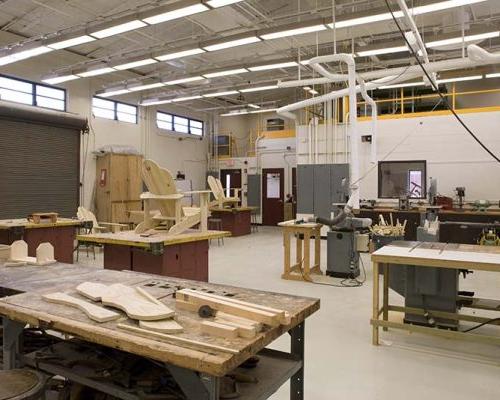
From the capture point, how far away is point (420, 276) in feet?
11.5

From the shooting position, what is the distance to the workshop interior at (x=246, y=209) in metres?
1.79

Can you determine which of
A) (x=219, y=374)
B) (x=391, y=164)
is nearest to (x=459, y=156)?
(x=391, y=164)

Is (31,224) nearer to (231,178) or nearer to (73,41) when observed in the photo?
(73,41)

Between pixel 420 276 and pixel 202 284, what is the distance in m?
2.18

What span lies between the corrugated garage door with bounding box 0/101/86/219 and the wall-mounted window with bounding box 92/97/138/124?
4.83 feet

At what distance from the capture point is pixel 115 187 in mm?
9961

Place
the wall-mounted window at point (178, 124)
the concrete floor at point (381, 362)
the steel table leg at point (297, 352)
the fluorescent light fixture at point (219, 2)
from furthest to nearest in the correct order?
the wall-mounted window at point (178, 124)
the fluorescent light fixture at point (219, 2)
the concrete floor at point (381, 362)
the steel table leg at point (297, 352)

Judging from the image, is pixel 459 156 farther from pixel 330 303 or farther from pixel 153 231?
pixel 153 231

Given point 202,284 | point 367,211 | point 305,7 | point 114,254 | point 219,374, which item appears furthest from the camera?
point 367,211

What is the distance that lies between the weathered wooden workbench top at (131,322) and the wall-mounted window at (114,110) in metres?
8.84

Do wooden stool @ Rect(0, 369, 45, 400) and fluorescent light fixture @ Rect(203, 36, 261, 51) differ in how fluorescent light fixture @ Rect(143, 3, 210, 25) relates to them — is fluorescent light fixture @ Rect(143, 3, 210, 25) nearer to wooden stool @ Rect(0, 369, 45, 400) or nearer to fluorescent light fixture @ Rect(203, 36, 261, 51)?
fluorescent light fixture @ Rect(203, 36, 261, 51)

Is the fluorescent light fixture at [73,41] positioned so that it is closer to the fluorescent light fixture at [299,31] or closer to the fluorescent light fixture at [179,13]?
the fluorescent light fixture at [179,13]

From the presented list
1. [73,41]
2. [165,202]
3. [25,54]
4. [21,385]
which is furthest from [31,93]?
[21,385]

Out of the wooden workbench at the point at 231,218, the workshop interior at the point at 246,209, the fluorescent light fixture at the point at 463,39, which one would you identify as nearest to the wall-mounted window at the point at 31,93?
the workshop interior at the point at 246,209
